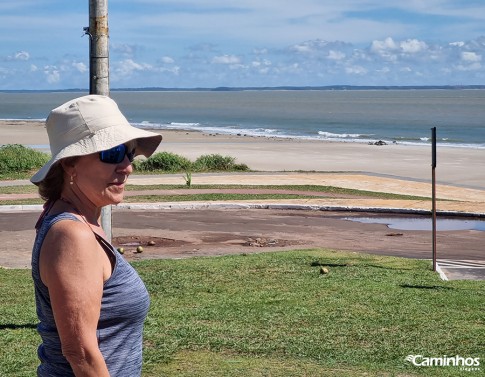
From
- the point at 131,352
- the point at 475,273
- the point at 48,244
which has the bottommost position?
the point at 475,273

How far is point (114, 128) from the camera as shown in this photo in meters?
3.12

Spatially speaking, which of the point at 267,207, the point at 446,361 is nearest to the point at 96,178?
the point at 446,361

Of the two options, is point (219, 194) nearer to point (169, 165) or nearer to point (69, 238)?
point (169, 165)

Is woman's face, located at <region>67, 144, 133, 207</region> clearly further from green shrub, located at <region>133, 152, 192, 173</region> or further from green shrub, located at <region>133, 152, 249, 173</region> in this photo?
green shrub, located at <region>133, 152, 192, 173</region>

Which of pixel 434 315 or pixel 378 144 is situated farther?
pixel 378 144

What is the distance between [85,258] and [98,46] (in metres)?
4.59

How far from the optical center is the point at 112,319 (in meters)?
3.06

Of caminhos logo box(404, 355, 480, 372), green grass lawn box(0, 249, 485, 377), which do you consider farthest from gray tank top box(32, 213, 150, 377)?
caminhos logo box(404, 355, 480, 372)

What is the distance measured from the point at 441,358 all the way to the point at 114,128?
4753 millimetres

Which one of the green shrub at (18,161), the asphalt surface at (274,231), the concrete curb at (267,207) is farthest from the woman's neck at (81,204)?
the green shrub at (18,161)

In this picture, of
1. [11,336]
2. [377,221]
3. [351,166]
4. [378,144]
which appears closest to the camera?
[11,336]

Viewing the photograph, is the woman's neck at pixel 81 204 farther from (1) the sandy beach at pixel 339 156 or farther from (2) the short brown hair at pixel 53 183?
(1) the sandy beach at pixel 339 156

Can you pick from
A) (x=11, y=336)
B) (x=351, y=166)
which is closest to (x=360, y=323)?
(x=11, y=336)

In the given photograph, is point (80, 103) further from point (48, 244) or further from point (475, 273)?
point (475, 273)
